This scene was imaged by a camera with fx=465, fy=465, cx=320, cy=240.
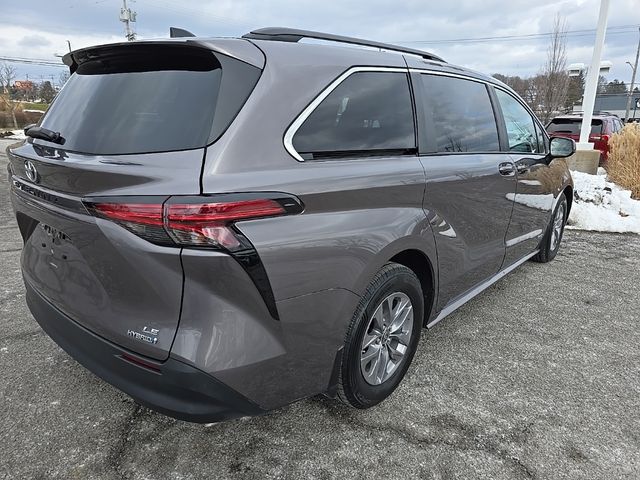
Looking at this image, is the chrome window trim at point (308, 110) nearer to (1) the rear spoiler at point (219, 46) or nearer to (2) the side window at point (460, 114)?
(1) the rear spoiler at point (219, 46)

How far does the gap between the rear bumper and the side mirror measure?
371 cm

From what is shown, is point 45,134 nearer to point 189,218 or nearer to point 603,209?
point 189,218

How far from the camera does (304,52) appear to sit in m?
2.05

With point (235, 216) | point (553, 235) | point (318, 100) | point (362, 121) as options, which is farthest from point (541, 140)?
point (235, 216)

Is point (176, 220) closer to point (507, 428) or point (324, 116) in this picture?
point (324, 116)

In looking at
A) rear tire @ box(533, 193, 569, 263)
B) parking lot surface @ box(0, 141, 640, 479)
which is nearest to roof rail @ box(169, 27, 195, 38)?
parking lot surface @ box(0, 141, 640, 479)

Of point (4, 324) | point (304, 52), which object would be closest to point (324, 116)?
point (304, 52)

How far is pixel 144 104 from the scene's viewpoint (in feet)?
6.26

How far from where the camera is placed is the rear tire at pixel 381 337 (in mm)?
2186

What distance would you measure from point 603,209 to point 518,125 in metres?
4.49

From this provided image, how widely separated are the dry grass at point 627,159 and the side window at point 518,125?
538 cm


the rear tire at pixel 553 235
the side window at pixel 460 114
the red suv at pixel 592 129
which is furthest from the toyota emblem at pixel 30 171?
Result: the red suv at pixel 592 129

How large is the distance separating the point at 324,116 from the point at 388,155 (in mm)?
456

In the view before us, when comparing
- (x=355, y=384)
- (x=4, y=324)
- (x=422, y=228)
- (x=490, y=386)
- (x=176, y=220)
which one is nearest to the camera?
(x=176, y=220)
